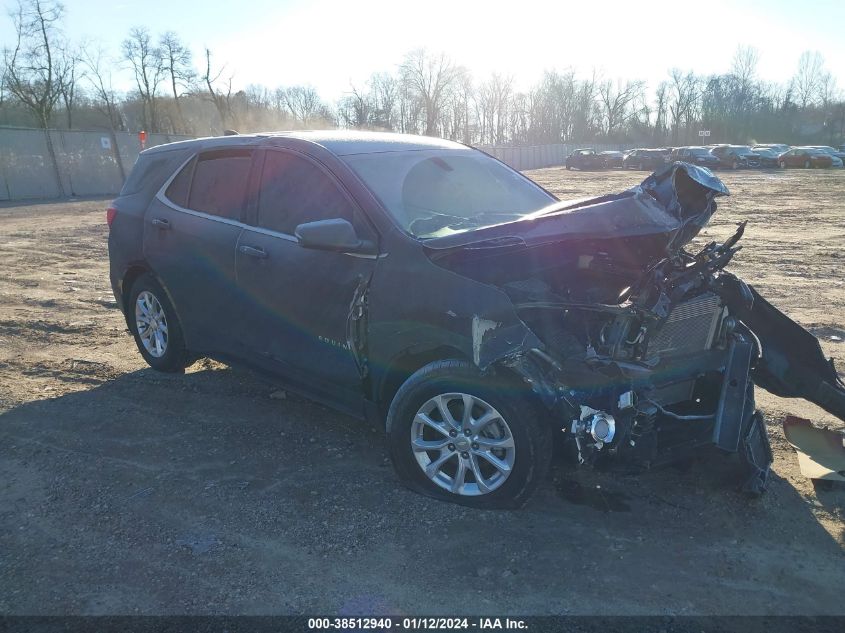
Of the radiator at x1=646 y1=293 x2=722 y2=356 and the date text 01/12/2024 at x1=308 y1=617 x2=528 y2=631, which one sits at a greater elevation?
the radiator at x1=646 y1=293 x2=722 y2=356

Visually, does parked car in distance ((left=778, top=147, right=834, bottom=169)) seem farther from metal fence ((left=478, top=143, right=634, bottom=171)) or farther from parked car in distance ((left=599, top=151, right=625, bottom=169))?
metal fence ((left=478, top=143, right=634, bottom=171))

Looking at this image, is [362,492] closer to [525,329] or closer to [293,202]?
[525,329]

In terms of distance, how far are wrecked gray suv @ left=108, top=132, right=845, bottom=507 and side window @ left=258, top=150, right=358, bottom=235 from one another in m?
0.01

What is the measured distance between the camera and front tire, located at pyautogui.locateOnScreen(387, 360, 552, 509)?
3273 mm

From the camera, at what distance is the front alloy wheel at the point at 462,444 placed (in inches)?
133

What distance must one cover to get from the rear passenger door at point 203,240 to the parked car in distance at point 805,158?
4536cm

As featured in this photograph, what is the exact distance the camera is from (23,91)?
48.5 m

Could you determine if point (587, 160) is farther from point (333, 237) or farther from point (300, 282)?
point (333, 237)

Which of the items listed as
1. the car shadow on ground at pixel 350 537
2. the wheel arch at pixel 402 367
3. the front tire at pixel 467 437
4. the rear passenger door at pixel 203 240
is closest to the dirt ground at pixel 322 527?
the car shadow on ground at pixel 350 537

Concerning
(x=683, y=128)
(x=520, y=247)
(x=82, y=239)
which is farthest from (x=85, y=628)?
(x=683, y=128)

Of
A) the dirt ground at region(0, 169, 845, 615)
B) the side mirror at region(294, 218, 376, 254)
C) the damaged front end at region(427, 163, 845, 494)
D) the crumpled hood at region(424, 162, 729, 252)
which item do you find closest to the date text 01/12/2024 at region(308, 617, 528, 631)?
the dirt ground at region(0, 169, 845, 615)

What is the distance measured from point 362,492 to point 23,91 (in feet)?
183

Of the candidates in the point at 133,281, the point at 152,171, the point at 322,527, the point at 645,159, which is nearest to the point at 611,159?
the point at 645,159

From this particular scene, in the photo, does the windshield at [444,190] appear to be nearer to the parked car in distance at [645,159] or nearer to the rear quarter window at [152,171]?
the rear quarter window at [152,171]
